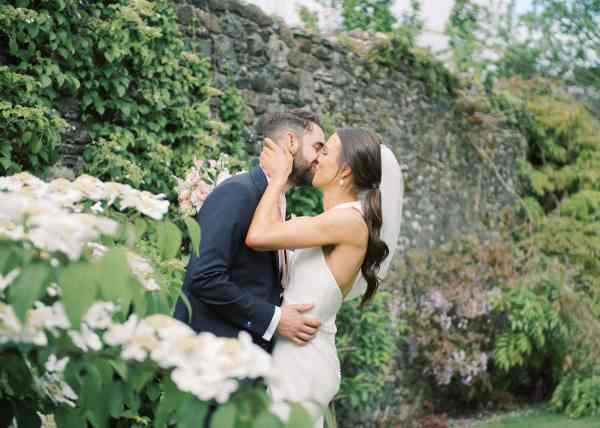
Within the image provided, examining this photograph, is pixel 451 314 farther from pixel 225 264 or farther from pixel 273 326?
pixel 225 264

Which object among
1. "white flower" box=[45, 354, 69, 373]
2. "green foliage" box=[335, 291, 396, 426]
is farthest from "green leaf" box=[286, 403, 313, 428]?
"green foliage" box=[335, 291, 396, 426]

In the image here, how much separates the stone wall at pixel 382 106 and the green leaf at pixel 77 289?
417cm

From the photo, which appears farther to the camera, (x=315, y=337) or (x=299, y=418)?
(x=315, y=337)

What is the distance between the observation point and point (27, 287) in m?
1.15

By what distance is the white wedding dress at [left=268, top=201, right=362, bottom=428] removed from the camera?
2.72 meters

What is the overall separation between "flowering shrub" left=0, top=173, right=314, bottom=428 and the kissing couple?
1035 millimetres

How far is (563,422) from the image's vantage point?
23.1 ft

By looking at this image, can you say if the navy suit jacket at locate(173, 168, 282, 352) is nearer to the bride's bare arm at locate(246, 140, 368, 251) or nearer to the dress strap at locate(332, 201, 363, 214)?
the bride's bare arm at locate(246, 140, 368, 251)

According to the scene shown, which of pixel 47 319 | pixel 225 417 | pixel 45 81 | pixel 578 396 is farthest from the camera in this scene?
pixel 578 396

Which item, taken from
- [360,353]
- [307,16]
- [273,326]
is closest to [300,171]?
[273,326]

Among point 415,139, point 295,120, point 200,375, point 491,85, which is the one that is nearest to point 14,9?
point 295,120

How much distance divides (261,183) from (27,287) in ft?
5.47

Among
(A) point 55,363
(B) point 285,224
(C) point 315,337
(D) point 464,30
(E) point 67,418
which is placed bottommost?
(D) point 464,30

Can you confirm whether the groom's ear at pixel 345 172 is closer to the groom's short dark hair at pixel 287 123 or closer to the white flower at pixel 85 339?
the groom's short dark hair at pixel 287 123
